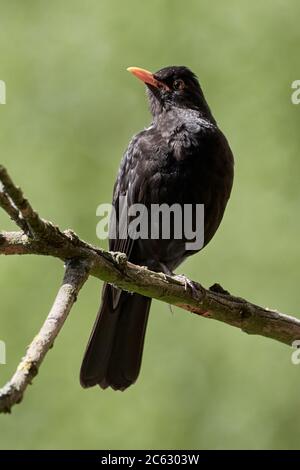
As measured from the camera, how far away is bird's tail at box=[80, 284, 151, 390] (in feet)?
19.4

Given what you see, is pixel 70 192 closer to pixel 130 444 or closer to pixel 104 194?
pixel 104 194

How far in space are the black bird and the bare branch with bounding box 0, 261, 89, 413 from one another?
197 cm

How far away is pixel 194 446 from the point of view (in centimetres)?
709

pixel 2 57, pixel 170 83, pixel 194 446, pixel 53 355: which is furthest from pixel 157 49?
pixel 194 446

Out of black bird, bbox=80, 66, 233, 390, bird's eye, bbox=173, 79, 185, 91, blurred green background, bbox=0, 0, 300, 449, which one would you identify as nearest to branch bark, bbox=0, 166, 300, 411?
black bird, bbox=80, 66, 233, 390

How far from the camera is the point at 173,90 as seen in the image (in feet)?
20.8

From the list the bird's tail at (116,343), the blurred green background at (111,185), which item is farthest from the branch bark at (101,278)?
the blurred green background at (111,185)

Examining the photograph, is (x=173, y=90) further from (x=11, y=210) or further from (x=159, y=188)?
(x=11, y=210)

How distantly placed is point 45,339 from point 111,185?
4865 millimetres

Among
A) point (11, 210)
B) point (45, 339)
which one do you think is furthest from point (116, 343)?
point (45, 339)

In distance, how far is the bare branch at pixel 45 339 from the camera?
9.38 ft

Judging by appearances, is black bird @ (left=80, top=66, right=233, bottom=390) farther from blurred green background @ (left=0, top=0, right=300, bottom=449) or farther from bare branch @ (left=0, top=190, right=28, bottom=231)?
bare branch @ (left=0, top=190, right=28, bottom=231)

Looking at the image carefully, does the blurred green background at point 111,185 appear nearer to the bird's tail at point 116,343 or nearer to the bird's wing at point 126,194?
the bird's tail at point 116,343

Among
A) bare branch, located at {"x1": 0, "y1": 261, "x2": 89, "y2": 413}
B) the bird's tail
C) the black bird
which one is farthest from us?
the bird's tail
